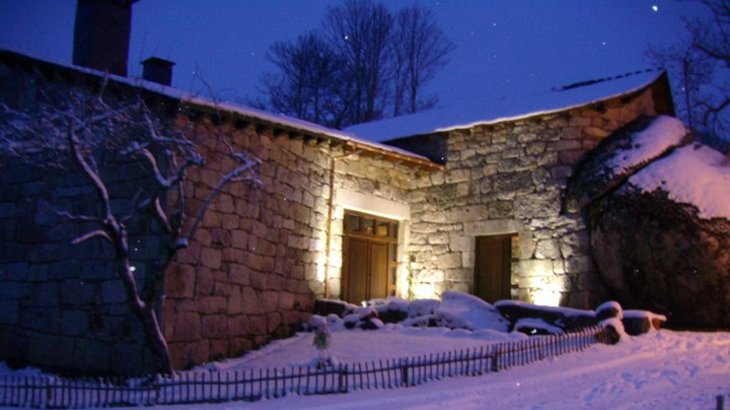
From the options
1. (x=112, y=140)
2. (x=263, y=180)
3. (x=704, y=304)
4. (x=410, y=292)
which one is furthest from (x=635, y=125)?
(x=112, y=140)

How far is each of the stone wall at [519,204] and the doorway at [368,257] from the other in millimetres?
534

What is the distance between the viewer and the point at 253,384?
7.90 m

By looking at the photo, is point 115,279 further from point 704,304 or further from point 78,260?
point 704,304

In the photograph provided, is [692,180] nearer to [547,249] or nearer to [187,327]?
[547,249]

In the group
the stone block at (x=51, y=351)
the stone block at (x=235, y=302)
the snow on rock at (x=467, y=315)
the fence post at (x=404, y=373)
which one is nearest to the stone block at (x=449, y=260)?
the snow on rock at (x=467, y=315)

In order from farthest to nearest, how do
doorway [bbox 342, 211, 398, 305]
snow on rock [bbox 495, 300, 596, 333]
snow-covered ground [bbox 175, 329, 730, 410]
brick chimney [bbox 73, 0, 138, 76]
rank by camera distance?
doorway [bbox 342, 211, 398, 305] < brick chimney [bbox 73, 0, 138, 76] < snow on rock [bbox 495, 300, 596, 333] < snow-covered ground [bbox 175, 329, 730, 410]

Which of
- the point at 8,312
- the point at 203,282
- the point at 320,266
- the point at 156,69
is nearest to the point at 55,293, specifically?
the point at 8,312

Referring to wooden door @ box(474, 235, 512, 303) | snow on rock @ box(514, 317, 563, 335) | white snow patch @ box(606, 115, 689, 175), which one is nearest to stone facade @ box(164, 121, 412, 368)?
wooden door @ box(474, 235, 512, 303)

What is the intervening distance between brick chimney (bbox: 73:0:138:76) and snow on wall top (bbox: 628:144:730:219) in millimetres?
8934

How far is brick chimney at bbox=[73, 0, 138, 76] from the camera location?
39.6 ft

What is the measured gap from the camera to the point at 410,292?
1466cm

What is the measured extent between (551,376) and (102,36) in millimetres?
9022

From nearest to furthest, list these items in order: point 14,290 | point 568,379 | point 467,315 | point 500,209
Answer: point 568,379, point 14,290, point 467,315, point 500,209

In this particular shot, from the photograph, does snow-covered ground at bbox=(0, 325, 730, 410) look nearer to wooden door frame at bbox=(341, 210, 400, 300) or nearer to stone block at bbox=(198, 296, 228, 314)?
stone block at bbox=(198, 296, 228, 314)
